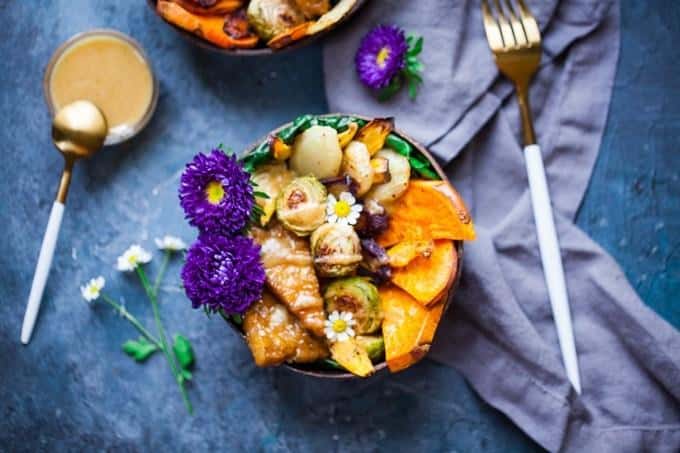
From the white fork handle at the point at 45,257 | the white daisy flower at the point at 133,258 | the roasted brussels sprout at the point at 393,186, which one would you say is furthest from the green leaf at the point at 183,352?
the roasted brussels sprout at the point at 393,186

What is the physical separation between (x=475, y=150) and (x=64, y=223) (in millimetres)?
794

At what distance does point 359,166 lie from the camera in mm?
1266

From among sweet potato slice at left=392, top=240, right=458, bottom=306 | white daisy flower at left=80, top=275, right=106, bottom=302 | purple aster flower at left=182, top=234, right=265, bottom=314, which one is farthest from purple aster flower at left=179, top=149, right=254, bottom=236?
white daisy flower at left=80, top=275, right=106, bottom=302

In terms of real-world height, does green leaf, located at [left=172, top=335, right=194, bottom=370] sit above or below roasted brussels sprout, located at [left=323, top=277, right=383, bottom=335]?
below

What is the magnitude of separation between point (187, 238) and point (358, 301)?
1.44 feet

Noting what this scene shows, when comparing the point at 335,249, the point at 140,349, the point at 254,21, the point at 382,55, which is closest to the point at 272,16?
the point at 254,21

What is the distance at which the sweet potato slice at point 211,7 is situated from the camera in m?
1.41

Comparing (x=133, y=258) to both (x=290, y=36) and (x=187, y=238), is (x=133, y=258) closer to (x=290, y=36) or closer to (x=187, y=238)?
(x=187, y=238)

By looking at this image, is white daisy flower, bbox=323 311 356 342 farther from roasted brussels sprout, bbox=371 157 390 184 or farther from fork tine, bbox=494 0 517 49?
fork tine, bbox=494 0 517 49

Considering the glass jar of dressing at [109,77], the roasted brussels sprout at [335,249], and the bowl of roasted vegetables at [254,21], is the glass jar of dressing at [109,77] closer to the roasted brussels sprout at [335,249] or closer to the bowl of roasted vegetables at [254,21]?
the bowl of roasted vegetables at [254,21]

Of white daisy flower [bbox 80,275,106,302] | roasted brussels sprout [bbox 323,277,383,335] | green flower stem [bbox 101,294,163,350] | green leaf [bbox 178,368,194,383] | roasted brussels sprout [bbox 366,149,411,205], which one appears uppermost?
roasted brussels sprout [bbox 366,149,411,205]

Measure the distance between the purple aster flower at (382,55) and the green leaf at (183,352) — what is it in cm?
59

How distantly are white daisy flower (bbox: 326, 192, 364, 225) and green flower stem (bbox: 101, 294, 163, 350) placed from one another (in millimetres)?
490

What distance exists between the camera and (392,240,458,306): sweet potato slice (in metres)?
1.25
